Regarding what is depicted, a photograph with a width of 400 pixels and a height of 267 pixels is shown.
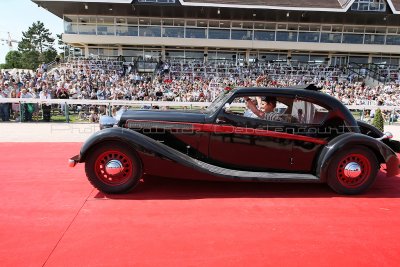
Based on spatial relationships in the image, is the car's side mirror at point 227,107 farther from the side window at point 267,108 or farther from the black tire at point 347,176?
the black tire at point 347,176

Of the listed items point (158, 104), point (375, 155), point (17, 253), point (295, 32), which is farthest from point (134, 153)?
point (295, 32)

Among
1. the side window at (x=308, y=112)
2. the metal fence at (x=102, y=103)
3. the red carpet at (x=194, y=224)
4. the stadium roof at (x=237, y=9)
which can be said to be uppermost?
the stadium roof at (x=237, y=9)

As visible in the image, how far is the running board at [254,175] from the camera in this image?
4609 millimetres

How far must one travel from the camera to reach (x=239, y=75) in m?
27.6

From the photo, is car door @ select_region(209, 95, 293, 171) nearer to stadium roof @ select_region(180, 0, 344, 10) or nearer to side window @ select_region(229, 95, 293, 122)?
side window @ select_region(229, 95, 293, 122)

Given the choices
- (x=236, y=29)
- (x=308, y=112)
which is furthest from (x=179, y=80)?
(x=308, y=112)

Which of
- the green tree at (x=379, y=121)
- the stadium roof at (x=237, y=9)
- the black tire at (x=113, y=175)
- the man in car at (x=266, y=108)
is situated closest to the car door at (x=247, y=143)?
the man in car at (x=266, y=108)

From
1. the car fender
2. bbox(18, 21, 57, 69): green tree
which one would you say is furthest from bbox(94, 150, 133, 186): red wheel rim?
bbox(18, 21, 57, 69): green tree

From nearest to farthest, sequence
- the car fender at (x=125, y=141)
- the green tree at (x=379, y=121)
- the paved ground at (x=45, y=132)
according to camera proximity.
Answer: the car fender at (x=125, y=141) < the paved ground at (x=45, y=132) < the green tree at (x=379, y=121)

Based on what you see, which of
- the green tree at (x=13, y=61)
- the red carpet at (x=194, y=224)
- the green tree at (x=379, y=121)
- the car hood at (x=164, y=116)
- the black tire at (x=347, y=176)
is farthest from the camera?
the green tree at (x=13, y=61)

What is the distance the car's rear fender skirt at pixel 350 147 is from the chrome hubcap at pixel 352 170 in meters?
0.27

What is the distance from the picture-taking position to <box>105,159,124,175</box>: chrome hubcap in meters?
4.56

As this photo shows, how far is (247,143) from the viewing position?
4.77 metres

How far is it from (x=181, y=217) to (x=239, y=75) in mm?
24633
